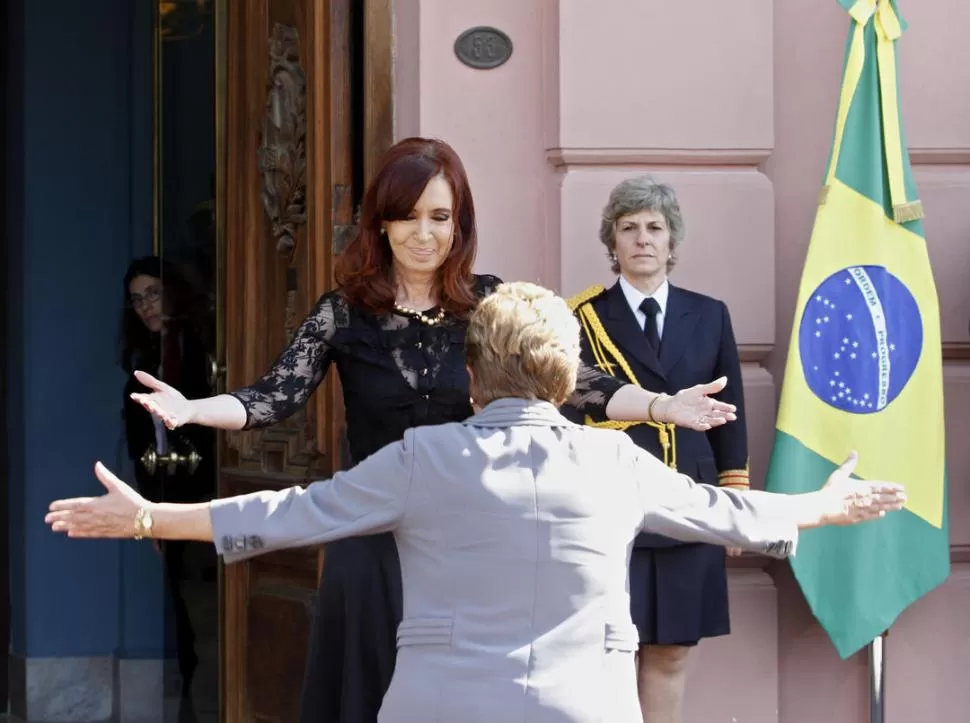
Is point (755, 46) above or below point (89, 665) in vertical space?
above

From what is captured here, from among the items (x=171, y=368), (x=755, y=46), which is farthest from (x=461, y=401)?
(x=171, y=368)

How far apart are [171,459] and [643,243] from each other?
7.30 feet

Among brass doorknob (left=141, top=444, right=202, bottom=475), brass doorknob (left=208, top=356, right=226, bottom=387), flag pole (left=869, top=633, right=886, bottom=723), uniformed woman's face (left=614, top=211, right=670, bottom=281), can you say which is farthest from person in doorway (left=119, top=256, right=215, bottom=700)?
flag pole (left=869, top=633, right=886, bottom=723)

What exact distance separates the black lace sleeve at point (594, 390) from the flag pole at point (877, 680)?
57.7 inches

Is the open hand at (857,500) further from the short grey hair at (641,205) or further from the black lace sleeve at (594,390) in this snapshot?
the short grey hair at (641,205)

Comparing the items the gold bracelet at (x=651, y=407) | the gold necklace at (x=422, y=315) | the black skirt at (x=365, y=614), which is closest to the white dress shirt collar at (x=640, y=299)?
the gold bracelet at (x=651, y=407)

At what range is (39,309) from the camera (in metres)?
7.62

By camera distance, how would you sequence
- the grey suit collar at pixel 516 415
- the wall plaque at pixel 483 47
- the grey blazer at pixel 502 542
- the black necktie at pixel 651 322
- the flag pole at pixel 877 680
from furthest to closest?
the wall plaque at pixel 483 47 → the flag pole at pixel 877 680 → the black necktie at pixel 651 322 → the grey suit collar at pixel 516 415 → the grey blazer at pixel 502 542

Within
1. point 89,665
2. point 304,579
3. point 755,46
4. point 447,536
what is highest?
point 755,46

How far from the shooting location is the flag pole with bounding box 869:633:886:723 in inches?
217

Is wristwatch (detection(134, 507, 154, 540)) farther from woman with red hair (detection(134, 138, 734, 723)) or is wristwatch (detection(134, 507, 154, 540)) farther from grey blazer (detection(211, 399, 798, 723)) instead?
woman with red hair (detection(134, 138, 734, 723))

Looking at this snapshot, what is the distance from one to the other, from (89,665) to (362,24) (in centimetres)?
316

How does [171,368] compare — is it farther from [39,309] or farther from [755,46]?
[755,46]

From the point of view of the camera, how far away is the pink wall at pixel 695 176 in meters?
5.61
